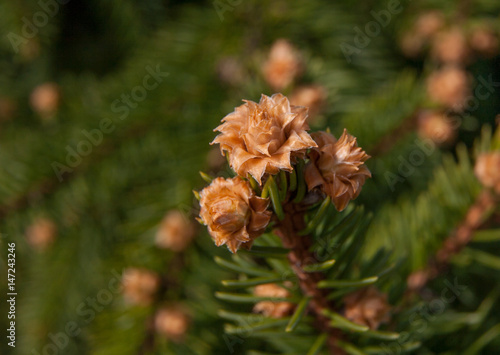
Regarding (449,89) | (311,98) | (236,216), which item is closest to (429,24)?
(449,89)

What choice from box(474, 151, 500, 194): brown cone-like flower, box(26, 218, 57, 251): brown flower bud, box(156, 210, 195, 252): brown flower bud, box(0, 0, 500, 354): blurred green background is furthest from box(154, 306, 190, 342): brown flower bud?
box(474, 151, 500, 194): brown cone-like flower

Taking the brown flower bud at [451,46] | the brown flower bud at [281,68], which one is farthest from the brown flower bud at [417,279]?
the brown flower bud at [451,46]

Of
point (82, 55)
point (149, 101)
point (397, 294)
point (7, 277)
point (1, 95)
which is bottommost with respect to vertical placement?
point (7, 277)

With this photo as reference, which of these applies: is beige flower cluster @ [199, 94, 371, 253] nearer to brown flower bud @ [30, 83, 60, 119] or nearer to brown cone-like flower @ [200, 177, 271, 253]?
brown cone-like flower @ [200, 177, 271, 253]

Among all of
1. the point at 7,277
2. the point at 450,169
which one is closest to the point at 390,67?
the point at 450,169

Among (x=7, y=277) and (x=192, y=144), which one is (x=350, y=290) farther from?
(x=7, y=277)

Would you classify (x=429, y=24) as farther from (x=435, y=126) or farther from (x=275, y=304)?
(x=275, y=304)
